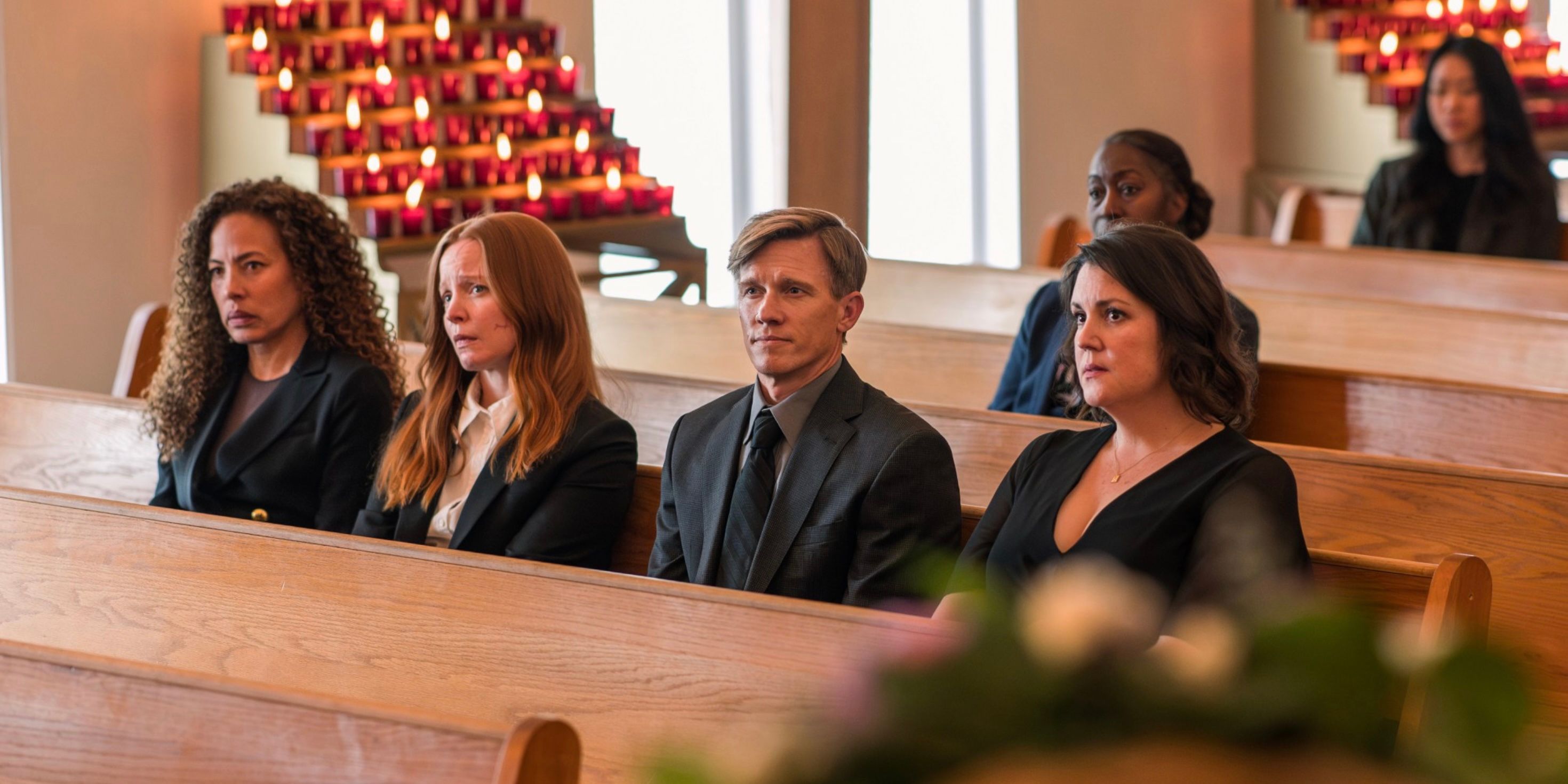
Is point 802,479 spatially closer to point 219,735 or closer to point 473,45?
Answer: point 219,735

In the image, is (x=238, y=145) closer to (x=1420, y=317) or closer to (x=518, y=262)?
(x=518, y=262)

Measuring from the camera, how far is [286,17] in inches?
207

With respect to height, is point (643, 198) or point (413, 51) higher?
point (413, 51)

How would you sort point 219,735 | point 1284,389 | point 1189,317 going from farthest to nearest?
point 1284,389 → point 1189,317 → point 219,735

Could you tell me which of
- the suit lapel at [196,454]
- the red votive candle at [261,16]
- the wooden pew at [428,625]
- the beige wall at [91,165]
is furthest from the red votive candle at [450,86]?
the wooden pew at [428,625]

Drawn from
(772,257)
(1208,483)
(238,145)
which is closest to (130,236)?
(238,145)

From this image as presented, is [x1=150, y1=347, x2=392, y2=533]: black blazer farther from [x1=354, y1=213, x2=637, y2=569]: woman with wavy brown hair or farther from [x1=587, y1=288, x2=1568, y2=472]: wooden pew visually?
[x1=587, y1=288, x2=1568, y2=472]: wooden pew

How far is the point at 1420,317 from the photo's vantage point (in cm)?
395

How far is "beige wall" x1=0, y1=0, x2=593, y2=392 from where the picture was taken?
4.95m

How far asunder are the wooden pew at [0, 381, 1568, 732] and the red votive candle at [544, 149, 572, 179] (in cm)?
217

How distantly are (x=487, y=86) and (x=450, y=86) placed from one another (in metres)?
0.13

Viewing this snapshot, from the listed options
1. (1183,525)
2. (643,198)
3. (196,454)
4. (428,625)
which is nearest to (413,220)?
(643,198)

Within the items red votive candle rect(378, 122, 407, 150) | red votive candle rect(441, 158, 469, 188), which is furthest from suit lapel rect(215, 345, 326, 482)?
red votive candle rect(441, 158, 469, 188)

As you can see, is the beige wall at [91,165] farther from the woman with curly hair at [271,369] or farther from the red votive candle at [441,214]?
the woman with curly hair at [271,369]
